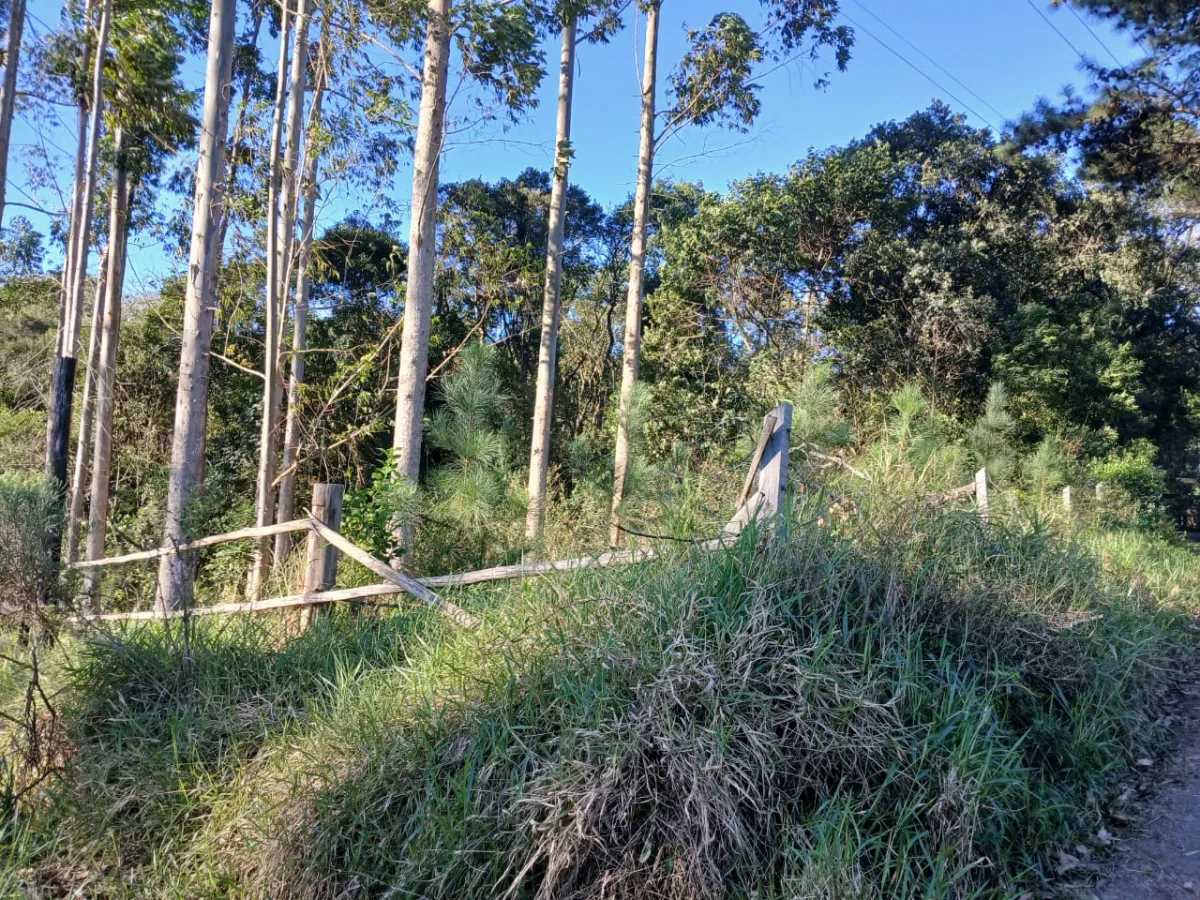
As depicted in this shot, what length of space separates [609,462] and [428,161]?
12.7 ft

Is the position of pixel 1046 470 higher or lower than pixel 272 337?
lower

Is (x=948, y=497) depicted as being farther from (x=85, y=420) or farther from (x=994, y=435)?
(x=85, y=420)

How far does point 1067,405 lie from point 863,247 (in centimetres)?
548

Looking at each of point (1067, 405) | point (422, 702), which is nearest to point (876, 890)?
point (422, 702)

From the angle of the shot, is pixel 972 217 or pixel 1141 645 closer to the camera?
pixel 1141 645

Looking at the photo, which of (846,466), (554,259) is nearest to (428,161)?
(554,259)

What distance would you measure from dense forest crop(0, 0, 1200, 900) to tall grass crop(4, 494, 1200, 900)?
2cm

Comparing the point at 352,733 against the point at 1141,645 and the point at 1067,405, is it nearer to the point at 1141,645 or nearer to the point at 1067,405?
the point at 1141,645

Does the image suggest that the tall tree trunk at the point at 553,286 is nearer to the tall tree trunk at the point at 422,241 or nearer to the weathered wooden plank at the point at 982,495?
the tall tree trunk at the point at 422,241

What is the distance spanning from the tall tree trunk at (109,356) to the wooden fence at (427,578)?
4998 millimetres

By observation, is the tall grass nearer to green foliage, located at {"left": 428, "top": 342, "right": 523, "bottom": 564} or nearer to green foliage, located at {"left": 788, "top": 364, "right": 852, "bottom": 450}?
green foliage, located at {"left": 428, "top": 342, "right": 523, "bottom": 564}

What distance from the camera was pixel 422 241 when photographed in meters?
6.96

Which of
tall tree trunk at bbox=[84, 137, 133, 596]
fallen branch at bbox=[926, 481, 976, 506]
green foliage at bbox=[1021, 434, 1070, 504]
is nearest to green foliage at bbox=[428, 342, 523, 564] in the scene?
fallen branch at bbox=[926, 481, 976, 506]

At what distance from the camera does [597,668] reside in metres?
3.08
